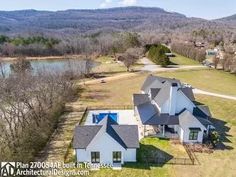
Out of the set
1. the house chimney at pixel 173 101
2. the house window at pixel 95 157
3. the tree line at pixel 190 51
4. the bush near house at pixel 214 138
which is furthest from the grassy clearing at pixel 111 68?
the house window at pixel 95 157

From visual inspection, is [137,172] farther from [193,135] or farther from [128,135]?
[193,135]

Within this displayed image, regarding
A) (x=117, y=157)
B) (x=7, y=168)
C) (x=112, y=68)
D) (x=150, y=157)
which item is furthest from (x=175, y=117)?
(x=112, y=68)

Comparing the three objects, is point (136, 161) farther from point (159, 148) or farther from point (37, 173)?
point (37, 173)

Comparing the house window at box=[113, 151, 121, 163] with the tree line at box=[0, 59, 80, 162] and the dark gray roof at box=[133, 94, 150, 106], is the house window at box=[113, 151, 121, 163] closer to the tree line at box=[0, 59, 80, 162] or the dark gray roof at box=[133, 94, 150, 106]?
the tree line at box=[0, 59, 80, 162]

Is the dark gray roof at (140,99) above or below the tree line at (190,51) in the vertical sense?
below

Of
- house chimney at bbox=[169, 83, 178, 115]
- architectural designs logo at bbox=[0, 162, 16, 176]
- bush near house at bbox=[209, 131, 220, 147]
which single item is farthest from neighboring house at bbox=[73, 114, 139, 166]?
bush near house at bbox=[209, 131, 220, 147]

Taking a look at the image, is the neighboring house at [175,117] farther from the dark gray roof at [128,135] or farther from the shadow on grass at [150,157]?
the dark gray roof at [128,135]

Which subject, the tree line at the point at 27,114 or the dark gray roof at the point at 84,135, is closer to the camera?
the dark gray roof at the point at 84,135
